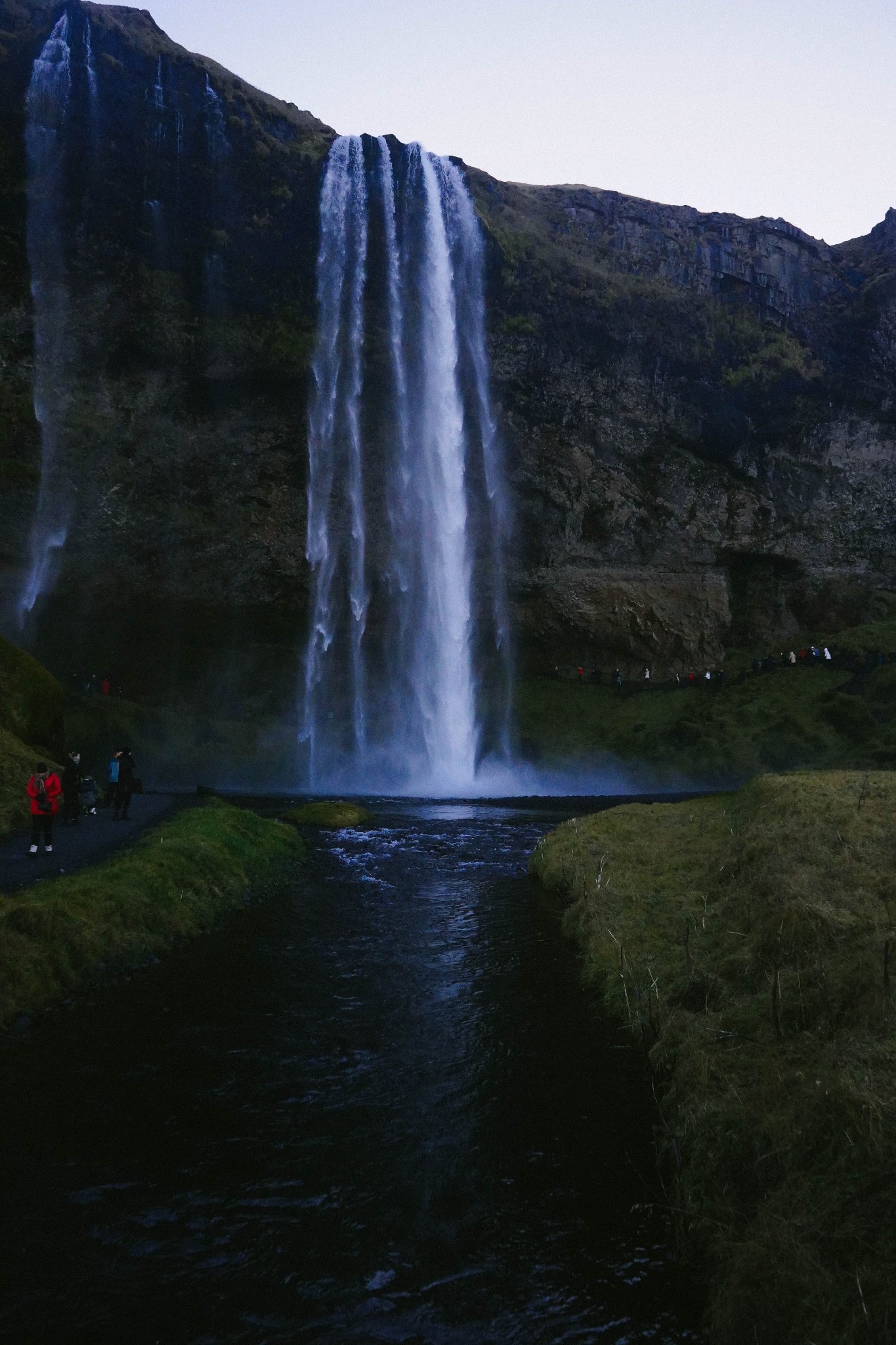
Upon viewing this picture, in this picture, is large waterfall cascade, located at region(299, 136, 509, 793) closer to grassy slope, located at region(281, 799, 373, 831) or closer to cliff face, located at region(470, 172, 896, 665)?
cliff face, located at region(470, 172, 896, 665)

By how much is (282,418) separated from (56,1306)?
53393 millimetres

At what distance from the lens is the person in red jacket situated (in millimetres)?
15633

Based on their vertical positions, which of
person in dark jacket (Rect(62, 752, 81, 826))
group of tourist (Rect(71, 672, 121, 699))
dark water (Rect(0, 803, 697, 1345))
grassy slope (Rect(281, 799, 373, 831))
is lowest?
dark water (Rect(0, 803, 697, 1345))

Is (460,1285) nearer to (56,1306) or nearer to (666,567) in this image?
(56,1306)

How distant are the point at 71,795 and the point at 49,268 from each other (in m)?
41.5

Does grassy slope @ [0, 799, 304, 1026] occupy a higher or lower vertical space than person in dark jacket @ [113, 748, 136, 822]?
lower

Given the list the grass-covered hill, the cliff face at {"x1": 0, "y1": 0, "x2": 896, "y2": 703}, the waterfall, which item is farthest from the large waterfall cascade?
the grass-covered hill

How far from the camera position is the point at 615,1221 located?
5992 mm

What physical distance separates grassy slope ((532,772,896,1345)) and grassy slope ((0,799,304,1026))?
685 cm

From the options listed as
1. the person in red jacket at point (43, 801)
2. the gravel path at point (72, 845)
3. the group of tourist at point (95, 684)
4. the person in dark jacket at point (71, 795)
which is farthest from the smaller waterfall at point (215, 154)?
the person in red jacket at point (43, 801)

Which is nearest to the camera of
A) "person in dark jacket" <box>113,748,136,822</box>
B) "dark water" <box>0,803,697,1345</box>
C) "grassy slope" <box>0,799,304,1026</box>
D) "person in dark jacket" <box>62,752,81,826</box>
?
"dark water" <box>0,803,697,1345</box>

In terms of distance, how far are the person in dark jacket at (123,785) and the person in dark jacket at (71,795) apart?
98 cm

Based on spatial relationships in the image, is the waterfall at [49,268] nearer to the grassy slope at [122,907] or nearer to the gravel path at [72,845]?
the gravel path at [72,845]

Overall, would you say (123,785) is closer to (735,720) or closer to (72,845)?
(72,845)
